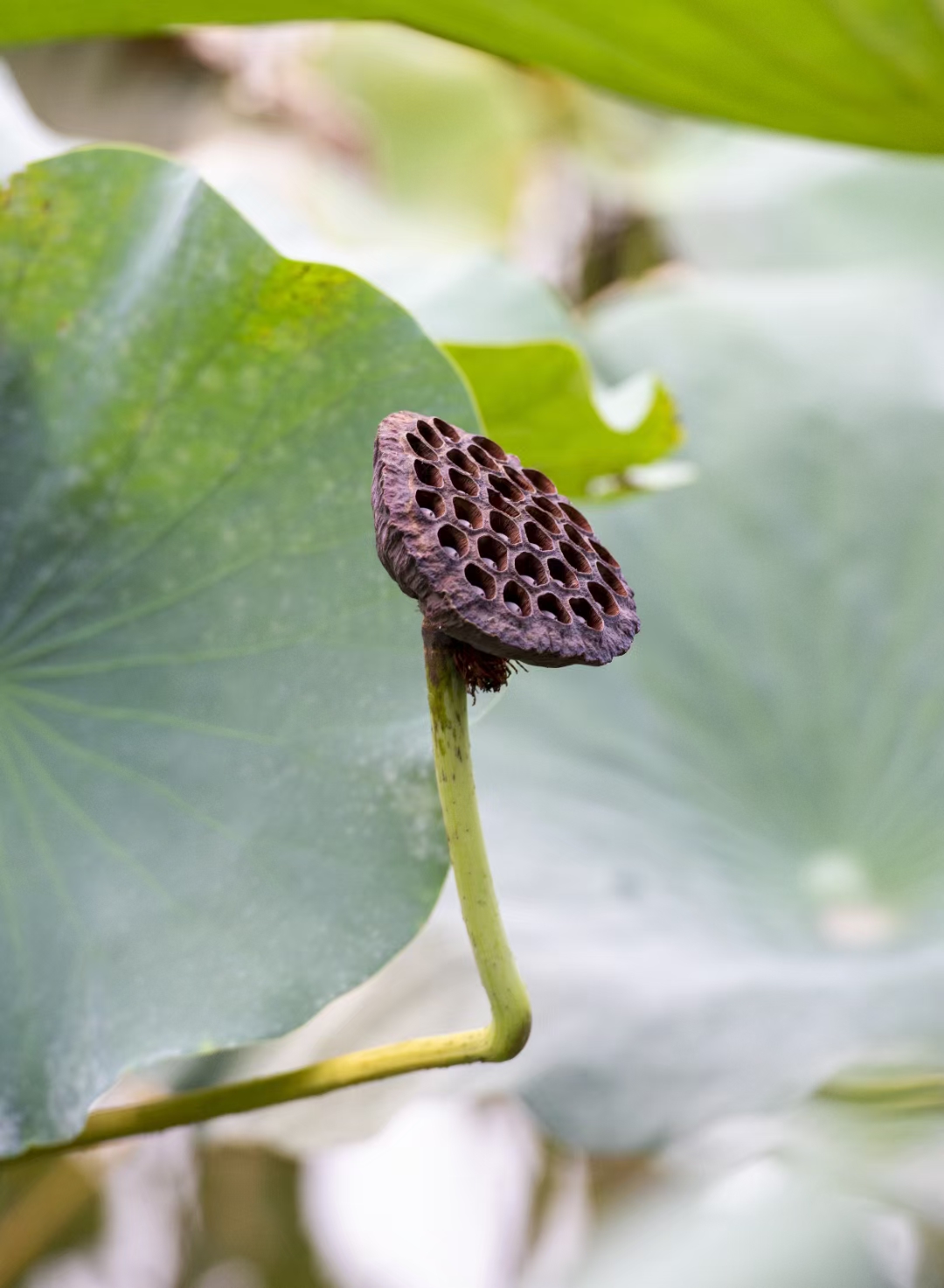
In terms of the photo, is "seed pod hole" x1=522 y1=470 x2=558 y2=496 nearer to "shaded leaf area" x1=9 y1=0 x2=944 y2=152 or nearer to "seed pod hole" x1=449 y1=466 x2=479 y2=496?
"seed pod hole" x1=449 y1=466 x2=479 y2=496

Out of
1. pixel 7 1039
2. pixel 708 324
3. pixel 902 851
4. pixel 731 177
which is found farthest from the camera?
pixel 731 177

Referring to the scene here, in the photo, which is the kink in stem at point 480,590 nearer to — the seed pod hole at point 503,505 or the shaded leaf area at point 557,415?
the seed pod hole at point 503,505

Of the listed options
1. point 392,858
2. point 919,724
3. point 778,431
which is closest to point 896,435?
point 778,431

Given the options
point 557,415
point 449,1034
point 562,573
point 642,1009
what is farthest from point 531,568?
point 642,1009

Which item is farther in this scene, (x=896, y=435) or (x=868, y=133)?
(x=896, y=435)

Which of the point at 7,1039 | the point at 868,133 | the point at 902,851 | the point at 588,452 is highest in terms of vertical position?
the point at 868,133

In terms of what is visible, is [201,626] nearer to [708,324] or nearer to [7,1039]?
[7,1039]

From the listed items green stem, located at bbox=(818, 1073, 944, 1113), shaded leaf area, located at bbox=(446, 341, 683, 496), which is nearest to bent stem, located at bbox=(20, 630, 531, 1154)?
shaded leaf area, located at bbox=(446, 341, 683, 496)

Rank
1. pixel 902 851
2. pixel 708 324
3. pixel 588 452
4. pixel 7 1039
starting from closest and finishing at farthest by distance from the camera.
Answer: pixel 7 1039 < pixel 588 452 < pixel 902 851 < pixel 708 324
